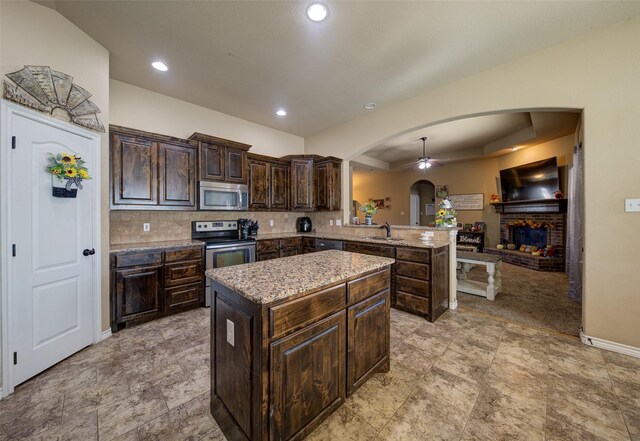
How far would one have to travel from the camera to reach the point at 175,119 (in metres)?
3.66

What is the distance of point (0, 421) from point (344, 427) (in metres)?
2.17

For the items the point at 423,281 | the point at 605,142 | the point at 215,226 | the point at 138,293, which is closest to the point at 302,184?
the point at 215,226

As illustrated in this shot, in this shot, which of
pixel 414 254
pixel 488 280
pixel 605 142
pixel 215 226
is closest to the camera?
pixel 605 142

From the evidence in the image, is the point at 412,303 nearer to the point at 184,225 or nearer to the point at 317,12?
the point at 317,12

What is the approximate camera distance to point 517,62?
2703 mm

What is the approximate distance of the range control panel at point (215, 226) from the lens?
3.79 m

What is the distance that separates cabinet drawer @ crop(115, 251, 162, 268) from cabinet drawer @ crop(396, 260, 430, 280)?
10.1 ft

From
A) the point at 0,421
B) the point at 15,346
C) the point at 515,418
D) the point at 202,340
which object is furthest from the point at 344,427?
the point at 15,346

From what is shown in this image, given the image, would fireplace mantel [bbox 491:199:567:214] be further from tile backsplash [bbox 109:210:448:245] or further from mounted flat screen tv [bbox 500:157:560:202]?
tile backsplash [bbox 109:210:448:245]

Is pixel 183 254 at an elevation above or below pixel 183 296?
above

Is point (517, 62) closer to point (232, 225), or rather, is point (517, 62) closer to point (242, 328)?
point (242, 328)

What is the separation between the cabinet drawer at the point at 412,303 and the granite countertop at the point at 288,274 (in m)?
1.46

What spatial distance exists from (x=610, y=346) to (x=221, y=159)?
16.5ft

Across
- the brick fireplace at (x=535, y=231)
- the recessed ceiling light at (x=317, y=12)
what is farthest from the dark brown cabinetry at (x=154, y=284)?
the brick fireplace at (x=535, y=231)
